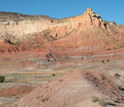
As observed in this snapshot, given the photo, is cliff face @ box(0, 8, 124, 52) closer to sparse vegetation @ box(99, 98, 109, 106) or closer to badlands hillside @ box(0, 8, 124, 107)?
badlands hillside @ box(0, 8, 124, 107)

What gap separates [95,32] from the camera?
10638 centimetres

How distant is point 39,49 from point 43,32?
23025 mm

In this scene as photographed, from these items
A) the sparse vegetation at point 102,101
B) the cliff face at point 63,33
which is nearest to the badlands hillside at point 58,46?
the cliff face at point 63,33

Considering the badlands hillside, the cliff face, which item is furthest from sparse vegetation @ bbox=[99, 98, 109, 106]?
the cliff face

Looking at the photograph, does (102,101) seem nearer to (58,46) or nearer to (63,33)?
(58,46)

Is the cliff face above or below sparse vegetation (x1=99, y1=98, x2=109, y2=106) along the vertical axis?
above

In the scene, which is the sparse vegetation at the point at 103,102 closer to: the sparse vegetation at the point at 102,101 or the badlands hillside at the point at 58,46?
the sparse vegetation at the point at 102,101

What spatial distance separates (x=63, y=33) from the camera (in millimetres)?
116250

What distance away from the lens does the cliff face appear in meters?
103

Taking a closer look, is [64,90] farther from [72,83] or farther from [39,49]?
[39,49]

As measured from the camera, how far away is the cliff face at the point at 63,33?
102938mm

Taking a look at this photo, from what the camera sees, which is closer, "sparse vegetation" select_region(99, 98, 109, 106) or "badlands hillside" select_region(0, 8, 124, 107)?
"sparse vegetation" select_region(99, 98, 109, 106)

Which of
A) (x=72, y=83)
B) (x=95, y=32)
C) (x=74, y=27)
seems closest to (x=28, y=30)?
(x=74, y=27)

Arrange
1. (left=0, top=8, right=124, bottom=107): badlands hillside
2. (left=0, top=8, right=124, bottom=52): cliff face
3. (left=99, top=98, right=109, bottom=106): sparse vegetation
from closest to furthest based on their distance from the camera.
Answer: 1. (left=99, top=98, right=109, bottom=106): sparse vegetation
2. (left=0, top=8, right=124, bottom=107): badlands hillside
3. (left=0, top=8, right=124, bottom=52): cliff face
